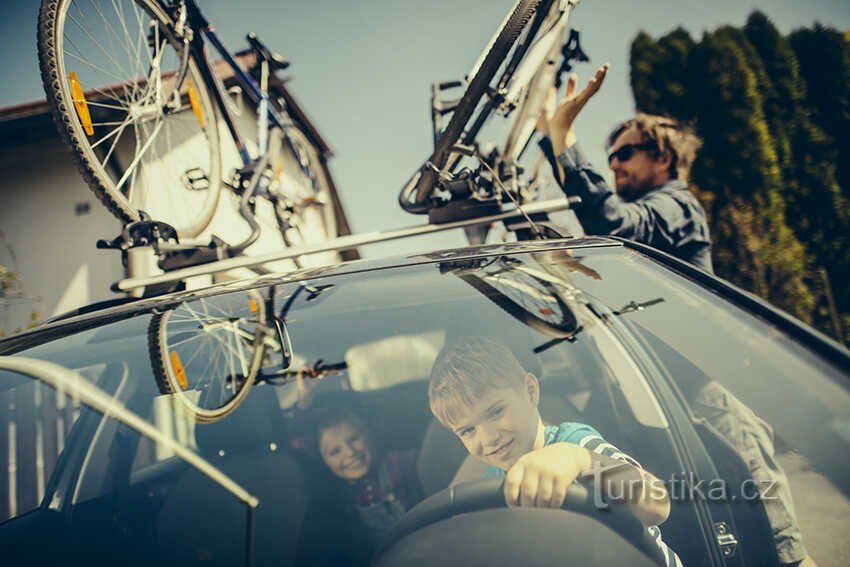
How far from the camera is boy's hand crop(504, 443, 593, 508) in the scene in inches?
32.9

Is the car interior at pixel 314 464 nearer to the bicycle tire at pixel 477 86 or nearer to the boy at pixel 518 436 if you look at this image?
the boy at pixel 518 436

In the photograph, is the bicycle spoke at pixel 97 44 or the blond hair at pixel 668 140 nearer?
the bicycle spoke at pixel 97 44

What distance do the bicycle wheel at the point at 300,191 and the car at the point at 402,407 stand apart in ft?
5.32

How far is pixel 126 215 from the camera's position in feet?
5.93

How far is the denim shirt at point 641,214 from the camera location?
188 cm

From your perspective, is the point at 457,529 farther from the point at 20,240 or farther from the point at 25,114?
the point at 20,240

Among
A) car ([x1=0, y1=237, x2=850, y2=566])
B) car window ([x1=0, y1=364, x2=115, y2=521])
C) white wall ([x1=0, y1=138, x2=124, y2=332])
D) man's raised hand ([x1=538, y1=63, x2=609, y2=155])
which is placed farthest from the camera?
white wall ([x1=0, y1=138, x2=124, y2=332])

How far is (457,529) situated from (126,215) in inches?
65.8

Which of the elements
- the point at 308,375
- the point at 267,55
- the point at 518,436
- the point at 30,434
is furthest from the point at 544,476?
the point at 267,55

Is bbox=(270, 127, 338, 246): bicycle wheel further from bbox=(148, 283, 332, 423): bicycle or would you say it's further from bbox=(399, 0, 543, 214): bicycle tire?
bbox=(148, 283, 332, 423): bicycle

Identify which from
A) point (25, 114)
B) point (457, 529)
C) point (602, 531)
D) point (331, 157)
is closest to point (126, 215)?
point (457, 529)

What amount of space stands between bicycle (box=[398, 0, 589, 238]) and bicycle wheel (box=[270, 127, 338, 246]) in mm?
1132

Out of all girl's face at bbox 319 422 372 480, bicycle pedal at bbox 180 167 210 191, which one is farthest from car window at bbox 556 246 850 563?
bicycle pedal at bbox 180 167 210 191

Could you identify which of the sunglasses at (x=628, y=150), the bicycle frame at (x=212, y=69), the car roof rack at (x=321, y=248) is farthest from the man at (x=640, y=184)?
the bicycle frame at (x=212, y=69)
